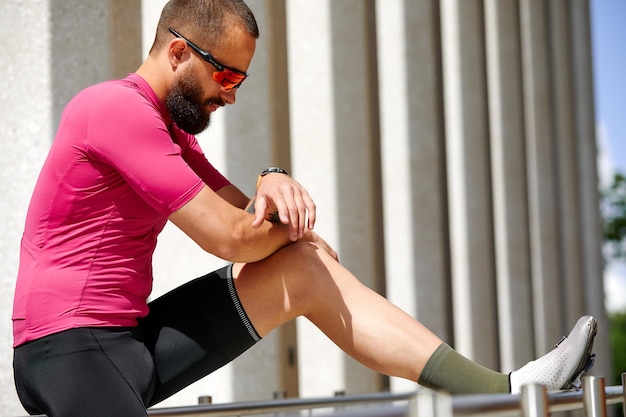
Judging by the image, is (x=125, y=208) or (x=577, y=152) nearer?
(x=125, y=208)

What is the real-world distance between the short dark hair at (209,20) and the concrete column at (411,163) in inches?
288

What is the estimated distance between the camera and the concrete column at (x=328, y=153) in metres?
8.99

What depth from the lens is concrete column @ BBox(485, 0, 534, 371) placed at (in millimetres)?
16328

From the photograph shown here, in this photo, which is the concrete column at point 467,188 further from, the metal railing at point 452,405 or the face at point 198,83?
the face at point 198,83

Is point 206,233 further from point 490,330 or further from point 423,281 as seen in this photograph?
point 490,330

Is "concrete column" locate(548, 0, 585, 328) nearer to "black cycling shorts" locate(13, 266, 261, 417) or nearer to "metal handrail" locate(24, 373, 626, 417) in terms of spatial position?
"metal handrail" locate(24, 373, 626, 417)

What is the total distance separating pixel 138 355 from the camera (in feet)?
11.4

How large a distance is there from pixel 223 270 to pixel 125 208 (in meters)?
0.42

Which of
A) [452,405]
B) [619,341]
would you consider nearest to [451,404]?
[452,405]

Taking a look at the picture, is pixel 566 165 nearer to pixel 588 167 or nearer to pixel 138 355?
pixel 588 167

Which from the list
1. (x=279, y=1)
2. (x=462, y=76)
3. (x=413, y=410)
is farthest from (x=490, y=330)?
(x=413, y=410)

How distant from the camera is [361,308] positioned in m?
3.65

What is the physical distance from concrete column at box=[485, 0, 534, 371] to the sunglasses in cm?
1277

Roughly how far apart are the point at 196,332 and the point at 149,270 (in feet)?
0.85
